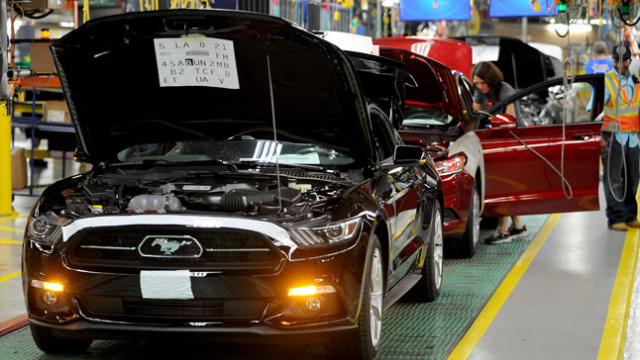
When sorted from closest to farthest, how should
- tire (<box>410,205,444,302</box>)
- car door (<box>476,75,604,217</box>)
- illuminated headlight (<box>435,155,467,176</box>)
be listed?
tire (<box>410,205,444,302</box>) → illuminated headlight (<box>435,155,467,176</box>) → car door (<box>476,75,604,217</box>)

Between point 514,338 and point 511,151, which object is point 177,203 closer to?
point 514,338

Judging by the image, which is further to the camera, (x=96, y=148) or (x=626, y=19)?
(x=626, y=19)

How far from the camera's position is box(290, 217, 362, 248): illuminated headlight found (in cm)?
517

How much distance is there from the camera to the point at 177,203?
5520 millimetres

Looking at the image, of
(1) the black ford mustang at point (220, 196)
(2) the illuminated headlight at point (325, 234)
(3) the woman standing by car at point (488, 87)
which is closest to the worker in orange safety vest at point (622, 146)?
(3) the woman standing by car at point (488, 87)

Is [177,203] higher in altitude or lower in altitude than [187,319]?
higher

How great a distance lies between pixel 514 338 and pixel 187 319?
7.67 feet

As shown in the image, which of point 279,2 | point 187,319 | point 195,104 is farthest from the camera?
point 279,2

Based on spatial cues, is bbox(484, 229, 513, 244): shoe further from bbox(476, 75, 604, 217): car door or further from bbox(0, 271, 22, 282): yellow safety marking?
bbox(0, 271, 22, 282): yellow safety marking

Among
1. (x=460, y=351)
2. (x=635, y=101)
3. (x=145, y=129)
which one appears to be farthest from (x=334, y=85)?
(x=635, y=101)

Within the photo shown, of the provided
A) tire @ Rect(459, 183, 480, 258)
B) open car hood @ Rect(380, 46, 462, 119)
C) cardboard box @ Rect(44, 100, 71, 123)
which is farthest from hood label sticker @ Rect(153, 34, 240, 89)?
cardboard box @ Rect(44, 100, 71, 123)

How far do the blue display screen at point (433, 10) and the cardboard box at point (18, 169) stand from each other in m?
12.0

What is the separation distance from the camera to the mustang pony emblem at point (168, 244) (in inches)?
204

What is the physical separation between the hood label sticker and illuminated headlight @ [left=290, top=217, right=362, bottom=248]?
4.32ft
